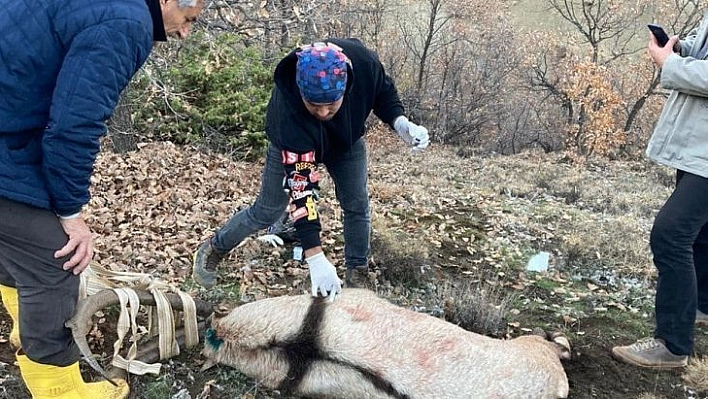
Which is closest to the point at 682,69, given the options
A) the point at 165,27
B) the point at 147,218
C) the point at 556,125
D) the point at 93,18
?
the point at 165,27

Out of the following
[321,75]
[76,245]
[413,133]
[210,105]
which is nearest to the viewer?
[76,245]

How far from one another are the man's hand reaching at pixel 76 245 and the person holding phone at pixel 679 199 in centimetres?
282

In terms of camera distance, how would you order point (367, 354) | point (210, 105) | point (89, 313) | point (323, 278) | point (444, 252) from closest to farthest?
point (89, 313) → point (367, 354) → point (323, 278) → point (444, 252) → point (210, 105)

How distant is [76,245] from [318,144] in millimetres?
1507

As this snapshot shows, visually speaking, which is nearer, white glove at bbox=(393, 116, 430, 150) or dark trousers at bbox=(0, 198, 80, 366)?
dark trousers at bbox=(0, 198, 80, 366)

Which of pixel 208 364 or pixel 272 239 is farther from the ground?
pixel 272 239

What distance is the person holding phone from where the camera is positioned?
3307 mm

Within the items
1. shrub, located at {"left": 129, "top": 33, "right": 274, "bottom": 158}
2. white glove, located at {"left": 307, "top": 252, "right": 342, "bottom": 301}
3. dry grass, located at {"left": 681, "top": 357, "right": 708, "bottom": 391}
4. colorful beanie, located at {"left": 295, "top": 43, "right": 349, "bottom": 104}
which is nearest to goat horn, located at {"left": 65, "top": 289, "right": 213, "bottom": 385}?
white glove, located at {"left": 307, "top": 252, "right": 342, "bottom": 301}

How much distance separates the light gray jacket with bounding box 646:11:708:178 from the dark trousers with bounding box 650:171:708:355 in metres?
0.10

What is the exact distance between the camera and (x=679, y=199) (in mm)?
3367

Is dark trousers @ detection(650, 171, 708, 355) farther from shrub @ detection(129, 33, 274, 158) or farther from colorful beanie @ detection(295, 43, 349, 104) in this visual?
shrub @ detection(129, 33, 274, 158)

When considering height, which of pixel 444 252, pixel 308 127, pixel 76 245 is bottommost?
pixel 444 252

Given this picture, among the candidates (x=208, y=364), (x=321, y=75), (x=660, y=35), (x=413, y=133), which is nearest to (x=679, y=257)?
(x=660, y=35)

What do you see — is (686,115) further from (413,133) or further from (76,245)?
(76,245)
